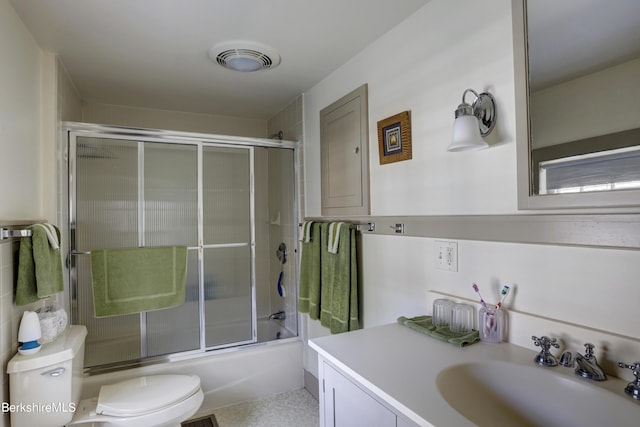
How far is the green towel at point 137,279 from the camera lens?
2.16m

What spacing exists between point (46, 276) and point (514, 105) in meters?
2.16

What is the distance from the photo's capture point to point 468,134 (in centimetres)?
124

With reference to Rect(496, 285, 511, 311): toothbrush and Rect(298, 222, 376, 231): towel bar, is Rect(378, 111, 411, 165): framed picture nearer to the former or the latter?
Rect(298, 222, 376, 231): towel bar

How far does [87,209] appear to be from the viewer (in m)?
2.24

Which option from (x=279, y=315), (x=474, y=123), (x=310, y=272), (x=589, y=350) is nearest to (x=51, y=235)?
(x=310, y=272)

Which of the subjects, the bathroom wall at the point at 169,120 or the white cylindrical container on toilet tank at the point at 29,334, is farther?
the bathroom wall at the point at 169,120

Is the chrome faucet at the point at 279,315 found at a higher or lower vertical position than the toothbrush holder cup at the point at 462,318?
lower

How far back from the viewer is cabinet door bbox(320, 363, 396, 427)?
3.25 ft

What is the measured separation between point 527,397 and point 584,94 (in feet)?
2.98

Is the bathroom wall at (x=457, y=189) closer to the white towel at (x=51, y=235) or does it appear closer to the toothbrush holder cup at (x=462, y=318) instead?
the toothbrush holder cup at (x=462, y=318)

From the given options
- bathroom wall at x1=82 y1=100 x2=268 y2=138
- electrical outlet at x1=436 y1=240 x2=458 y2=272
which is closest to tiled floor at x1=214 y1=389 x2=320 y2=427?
electrical outlet at x1=436 y1=240 x2=458 y2=272

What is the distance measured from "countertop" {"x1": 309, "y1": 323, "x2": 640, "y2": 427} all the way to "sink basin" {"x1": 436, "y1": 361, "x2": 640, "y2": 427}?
21 millimetres

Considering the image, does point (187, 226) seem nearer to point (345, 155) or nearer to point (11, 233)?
point (11, 233)

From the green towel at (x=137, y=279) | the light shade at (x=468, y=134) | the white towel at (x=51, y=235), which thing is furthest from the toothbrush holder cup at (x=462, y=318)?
the white towel at (x=51, y=235)
